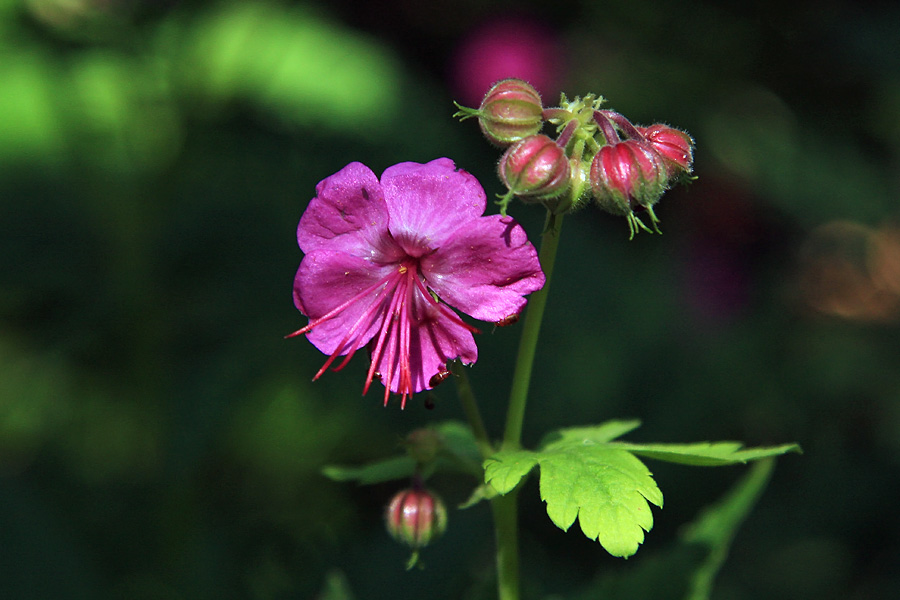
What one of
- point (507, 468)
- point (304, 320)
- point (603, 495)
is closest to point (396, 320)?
point (507, 468)

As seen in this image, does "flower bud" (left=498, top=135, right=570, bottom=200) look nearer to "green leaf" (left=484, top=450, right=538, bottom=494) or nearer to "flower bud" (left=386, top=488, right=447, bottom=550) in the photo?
"green leaf" (left=484, top=450, right=538, bottom=494)

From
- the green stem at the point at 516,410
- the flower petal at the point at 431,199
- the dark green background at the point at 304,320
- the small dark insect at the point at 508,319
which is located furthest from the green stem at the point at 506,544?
the dark green background at the point at 304,320

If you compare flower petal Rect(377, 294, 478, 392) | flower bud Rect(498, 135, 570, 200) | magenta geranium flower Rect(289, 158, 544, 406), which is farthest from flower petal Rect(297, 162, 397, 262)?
flower bud Rect(498, 135, 570, 200)

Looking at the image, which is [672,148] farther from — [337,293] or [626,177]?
[337,293]

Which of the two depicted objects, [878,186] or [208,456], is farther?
[878,186]

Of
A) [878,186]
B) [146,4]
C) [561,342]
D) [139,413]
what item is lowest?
[139,413]

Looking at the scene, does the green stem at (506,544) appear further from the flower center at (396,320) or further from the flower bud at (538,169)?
the flower bud at (538,169)

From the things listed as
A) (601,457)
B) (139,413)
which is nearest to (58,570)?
(139,413)

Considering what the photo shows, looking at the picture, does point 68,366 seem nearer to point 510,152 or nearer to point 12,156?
point 12,156

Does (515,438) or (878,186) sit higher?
(878,186)
